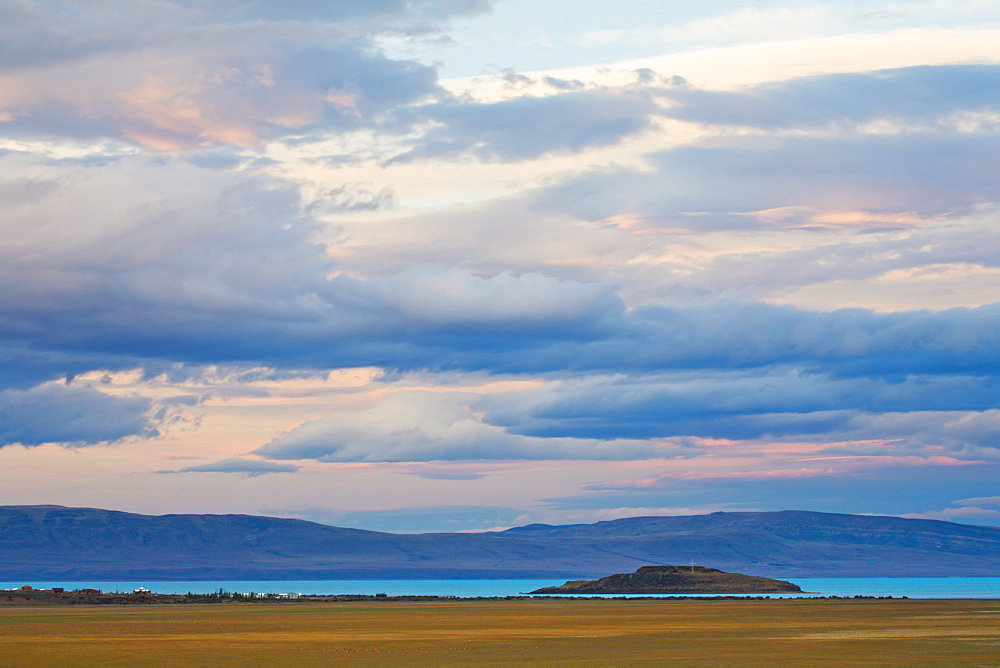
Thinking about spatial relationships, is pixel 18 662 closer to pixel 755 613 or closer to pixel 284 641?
pixel 284 641

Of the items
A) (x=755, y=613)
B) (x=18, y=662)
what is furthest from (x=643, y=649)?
(x=755, y=613)

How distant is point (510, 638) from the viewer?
81875 millimetres

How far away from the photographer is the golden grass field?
63.2 m

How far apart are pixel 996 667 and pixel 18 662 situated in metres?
46.6

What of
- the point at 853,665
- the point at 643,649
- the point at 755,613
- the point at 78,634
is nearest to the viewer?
the point at 853,665

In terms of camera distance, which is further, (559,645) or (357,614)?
(357,614)

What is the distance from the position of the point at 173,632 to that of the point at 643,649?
38.3 meters

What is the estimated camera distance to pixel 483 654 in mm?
67125

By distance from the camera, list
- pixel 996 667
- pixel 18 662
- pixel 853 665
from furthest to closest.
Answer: pixel 18 662 < pixel 853 665 < pixel 996 667

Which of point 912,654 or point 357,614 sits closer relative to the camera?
point 912,654

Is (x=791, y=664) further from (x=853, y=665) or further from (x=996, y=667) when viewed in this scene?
(x=996, y=667)

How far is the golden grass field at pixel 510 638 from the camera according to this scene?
63.2 m

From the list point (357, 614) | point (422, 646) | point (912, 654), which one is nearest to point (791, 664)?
point (912, 654)

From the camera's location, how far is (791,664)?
58938 millimetres
